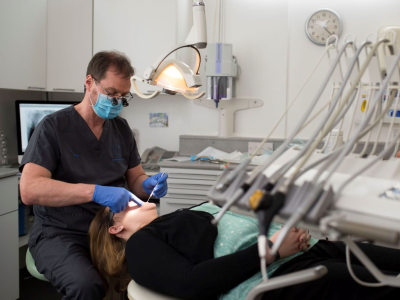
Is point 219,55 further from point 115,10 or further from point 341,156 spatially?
point 341,156

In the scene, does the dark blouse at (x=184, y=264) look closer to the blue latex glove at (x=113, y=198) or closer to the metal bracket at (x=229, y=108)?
the blue latex glove at (x=113, y=198)

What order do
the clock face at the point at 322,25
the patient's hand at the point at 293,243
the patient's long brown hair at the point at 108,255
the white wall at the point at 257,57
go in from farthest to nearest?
the white wall at the point at 257,57 < the clock face at the point at 322,25 < the patient's long brown hair at the point at 108,255 < the patient's hand at the point at 293,243

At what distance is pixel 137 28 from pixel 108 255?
2.00m

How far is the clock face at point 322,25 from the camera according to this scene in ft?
10.1

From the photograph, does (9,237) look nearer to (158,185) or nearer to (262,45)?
(158,185)

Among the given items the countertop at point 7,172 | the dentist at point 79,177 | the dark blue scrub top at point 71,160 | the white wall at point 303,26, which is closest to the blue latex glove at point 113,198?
the dentist at point 79,177

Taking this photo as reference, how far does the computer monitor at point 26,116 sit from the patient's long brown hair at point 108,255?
1.53 meters

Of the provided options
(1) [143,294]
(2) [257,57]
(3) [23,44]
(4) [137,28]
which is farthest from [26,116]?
(1) [143,294]

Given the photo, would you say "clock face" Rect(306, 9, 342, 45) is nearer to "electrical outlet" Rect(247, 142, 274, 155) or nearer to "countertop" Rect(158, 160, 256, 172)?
"electrical outlet" Rect(247, 142, 274, 155)

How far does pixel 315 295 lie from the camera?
1.21 m

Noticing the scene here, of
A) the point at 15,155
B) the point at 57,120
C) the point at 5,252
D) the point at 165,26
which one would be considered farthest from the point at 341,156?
the point at 15,155

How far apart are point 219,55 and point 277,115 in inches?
26.9

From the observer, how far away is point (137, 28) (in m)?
3.16

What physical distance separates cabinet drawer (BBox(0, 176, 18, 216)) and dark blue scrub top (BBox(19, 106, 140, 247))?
626 millimetres
